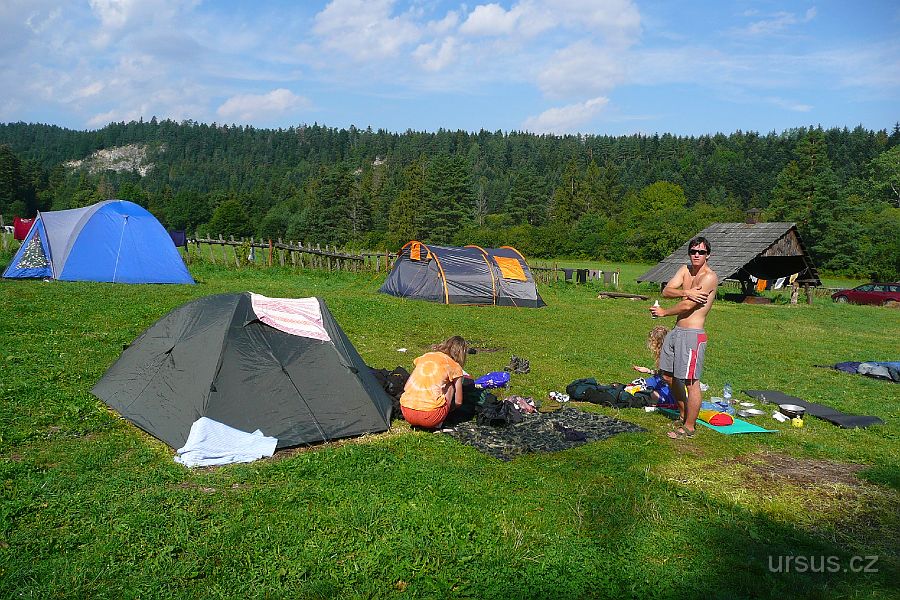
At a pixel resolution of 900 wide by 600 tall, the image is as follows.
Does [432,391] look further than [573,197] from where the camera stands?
No

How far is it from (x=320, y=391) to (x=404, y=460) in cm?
130

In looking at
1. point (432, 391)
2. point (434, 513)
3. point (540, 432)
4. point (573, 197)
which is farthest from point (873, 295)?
point (573, 197)

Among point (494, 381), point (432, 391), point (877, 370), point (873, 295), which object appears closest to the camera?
point (432, 391)

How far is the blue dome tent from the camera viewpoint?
54.6ft

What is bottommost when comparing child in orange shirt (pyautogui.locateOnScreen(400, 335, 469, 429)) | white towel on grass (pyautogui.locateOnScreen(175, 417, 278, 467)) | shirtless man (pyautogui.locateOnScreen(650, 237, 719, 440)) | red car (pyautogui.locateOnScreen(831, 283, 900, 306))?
red car (pyautogui.locateOnScreen(831, 283, 900, 306))

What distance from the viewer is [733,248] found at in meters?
25.2

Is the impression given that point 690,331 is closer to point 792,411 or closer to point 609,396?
point 609,396

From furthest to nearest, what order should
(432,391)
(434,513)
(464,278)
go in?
(464,278) → (432,391) → (434,513)

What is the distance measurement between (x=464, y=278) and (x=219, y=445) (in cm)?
1323

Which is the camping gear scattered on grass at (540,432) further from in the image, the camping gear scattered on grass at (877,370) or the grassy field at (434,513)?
the camping gear scattered on grass at (877,370)

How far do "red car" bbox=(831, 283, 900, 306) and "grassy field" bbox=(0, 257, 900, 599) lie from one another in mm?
23291

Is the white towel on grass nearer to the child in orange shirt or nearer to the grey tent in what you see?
the grey tent

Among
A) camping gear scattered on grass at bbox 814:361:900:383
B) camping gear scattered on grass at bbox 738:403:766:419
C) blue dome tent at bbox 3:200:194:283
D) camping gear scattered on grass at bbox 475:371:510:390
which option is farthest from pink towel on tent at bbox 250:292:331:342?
blue dome tent at bbox 3:200:194:283

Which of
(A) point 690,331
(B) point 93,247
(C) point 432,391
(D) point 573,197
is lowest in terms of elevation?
(C) point 432,391
